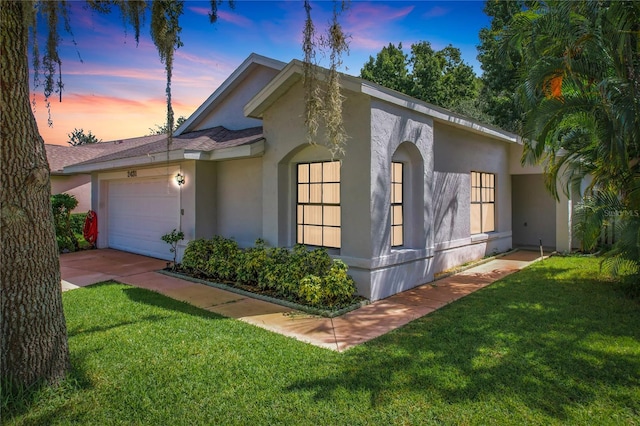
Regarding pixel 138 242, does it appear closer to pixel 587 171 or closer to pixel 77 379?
pixel 77 379

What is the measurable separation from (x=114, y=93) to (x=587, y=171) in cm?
1005

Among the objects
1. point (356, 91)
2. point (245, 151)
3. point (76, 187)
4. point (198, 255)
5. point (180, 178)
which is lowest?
point (198, 255)

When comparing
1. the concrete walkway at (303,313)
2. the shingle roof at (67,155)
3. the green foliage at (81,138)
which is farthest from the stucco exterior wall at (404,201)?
the green foliage at (81,138)

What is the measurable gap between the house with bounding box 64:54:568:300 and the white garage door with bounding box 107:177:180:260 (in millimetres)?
61

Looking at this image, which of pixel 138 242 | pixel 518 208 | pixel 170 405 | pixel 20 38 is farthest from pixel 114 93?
pixel 518 208

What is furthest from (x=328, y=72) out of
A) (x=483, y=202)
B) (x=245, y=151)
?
(x=483, y=202)

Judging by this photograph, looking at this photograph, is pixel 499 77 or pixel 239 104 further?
pixel 499 77

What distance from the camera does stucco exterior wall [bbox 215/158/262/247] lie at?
10062mm

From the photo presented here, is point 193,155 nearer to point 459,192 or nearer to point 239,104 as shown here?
point 239,104

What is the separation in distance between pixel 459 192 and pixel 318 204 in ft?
14.3

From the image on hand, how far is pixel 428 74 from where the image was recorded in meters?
28.1

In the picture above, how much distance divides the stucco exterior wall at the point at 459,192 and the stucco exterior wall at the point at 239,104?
5565 millimetres

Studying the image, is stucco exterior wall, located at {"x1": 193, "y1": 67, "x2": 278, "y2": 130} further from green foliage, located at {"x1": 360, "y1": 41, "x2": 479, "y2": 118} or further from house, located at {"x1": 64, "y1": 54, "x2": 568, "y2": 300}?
green foliage, located at {"x1": 360, "y1": 41, "x2": 479, "y2": 118}

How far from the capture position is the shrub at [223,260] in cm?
907
